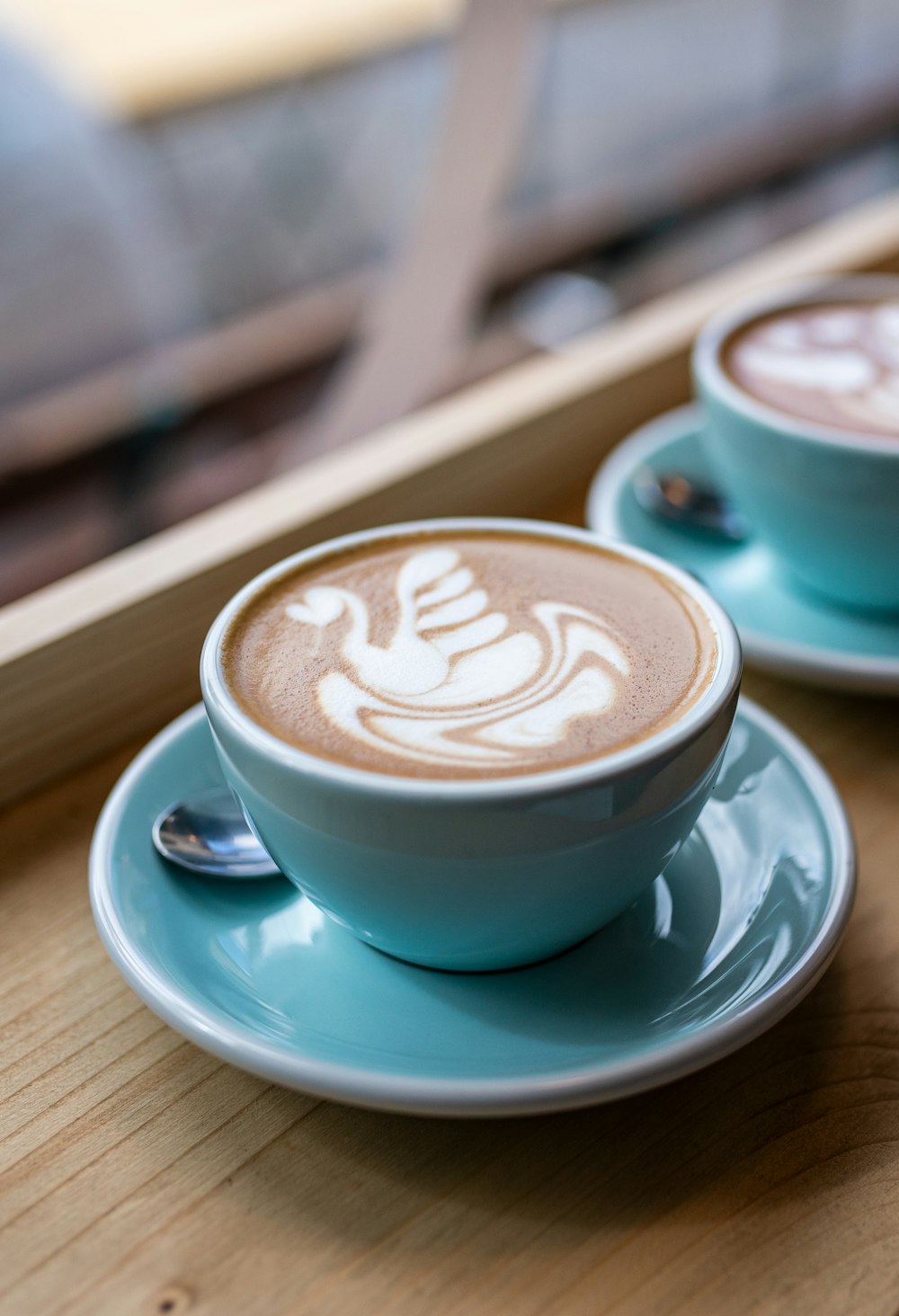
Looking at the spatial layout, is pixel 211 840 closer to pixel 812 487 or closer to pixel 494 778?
pixel 494 778

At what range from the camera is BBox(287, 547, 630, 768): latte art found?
408 mm

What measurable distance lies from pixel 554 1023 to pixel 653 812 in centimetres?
8

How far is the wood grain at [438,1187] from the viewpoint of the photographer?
1.20 ft

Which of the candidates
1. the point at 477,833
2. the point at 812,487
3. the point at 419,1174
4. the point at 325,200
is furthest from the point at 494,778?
the point at 325,200

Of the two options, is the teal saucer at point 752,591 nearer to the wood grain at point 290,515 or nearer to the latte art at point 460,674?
the wood grain at point 290,515

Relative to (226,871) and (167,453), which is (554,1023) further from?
(167,453)

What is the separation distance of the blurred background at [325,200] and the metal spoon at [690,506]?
0.36 metres

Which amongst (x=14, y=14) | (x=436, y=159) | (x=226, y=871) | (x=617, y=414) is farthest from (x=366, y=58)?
(x=226, y=871)

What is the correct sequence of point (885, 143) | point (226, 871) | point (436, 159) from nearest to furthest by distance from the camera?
point (226, 871), point (436, 159), point (885, 143)

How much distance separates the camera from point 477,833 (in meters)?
0.37

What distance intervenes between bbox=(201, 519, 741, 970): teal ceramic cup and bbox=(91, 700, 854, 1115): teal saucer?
19 millimetres

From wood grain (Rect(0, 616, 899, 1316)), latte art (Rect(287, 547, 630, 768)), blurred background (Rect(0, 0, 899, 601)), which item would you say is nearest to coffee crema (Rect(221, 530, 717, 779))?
latte art (Rect(287, 547, 630, 768))

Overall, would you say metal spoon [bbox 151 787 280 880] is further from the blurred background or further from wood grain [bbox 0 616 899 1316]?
the blurred background

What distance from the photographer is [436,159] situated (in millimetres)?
1035
